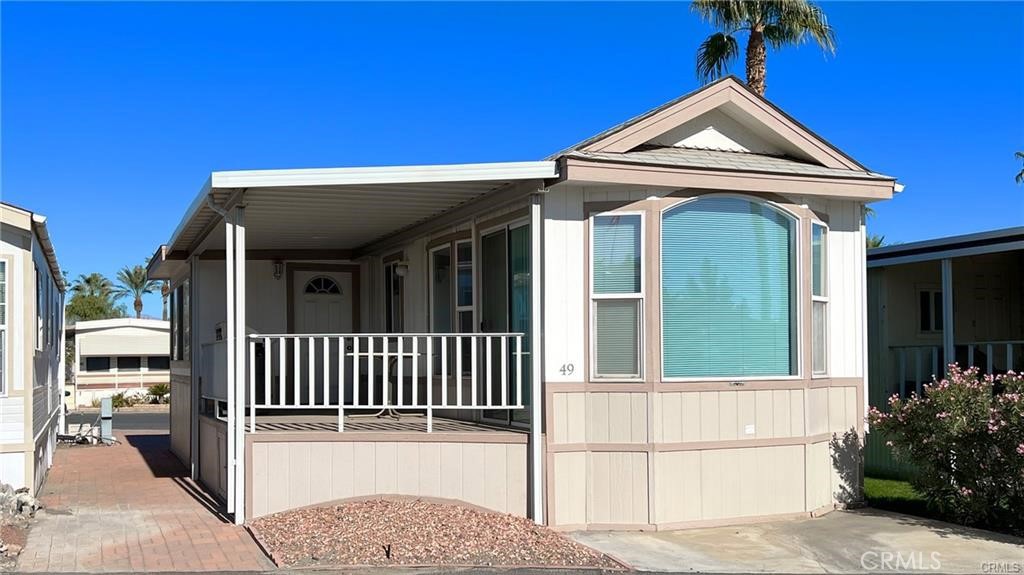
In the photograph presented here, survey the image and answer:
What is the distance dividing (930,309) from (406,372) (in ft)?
24.8

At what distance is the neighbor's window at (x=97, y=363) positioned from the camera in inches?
1469

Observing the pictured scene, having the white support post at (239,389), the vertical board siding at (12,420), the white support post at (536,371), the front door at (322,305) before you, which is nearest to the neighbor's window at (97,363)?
the front door at (322,305)

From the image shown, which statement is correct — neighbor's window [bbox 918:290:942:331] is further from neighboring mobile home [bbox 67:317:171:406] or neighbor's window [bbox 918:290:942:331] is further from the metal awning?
neighboring mobile home [bbox 67:317:171:406]

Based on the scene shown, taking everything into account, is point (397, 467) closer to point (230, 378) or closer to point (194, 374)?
point (230, 378)

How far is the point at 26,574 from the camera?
23.0 feet

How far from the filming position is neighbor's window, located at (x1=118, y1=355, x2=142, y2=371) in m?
37.8

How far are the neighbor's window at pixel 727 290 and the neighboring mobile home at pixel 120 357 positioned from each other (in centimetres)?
2984

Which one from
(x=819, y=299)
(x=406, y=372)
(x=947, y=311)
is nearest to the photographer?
(x=819, y=299)

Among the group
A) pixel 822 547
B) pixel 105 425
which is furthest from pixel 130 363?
pixel 822 547

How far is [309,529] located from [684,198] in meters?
4.27

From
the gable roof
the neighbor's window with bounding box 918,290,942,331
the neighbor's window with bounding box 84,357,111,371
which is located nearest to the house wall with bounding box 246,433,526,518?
the gable roof

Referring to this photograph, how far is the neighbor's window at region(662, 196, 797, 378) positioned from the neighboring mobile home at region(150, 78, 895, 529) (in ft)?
0.06

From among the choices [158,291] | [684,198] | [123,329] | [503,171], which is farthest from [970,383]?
[158,291]

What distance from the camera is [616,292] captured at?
8.78m
